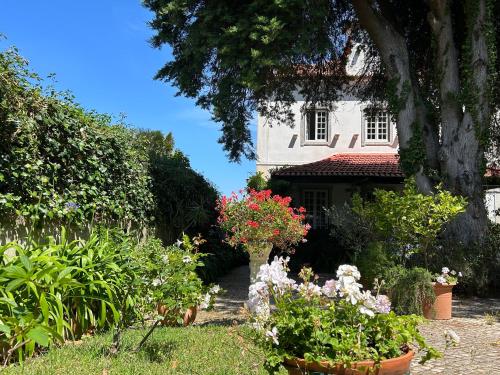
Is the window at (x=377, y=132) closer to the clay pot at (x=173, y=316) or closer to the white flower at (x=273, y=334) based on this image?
the clay pot at (x=173, y=316)

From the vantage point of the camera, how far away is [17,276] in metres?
4.81

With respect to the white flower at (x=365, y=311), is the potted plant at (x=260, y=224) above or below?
above

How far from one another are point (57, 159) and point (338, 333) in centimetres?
553

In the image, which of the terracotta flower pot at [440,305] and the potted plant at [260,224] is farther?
the terracotta flower pot at [440,305]

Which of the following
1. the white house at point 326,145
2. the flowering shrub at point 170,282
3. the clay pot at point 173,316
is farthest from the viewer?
the white house at point 326,145

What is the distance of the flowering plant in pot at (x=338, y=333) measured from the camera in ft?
9.74

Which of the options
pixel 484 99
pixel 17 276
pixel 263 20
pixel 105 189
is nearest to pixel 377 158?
pixel 484 99

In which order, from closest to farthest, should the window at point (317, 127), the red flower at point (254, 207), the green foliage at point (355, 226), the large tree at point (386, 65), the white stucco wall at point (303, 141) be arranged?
the red flower at point (254, 207) < the large tree at point (386, 65) < the green foliage at point (355, 226) < the white stucco wall at point (303, 141) < the window at point (317, 127)

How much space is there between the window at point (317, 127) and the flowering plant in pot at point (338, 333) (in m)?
19.1

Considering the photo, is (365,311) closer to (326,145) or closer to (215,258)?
(215,258)

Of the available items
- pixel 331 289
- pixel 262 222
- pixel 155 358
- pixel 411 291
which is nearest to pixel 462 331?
pixel 411 291

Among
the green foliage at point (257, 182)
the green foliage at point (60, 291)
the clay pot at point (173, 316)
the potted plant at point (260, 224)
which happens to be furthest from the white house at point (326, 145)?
the green foliage at point (60, 291)

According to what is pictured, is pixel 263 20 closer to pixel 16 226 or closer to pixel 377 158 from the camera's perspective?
pixel 16 226

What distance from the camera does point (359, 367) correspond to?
2.90m
